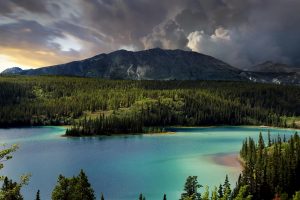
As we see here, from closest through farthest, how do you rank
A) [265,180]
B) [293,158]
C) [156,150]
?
[265,180] < [293,158] < [156,150]

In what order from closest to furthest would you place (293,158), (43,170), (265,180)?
1. (265,180)
2. (293,158)
3. (43,170)

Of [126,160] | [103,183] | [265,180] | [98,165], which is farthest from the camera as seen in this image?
[126,160]

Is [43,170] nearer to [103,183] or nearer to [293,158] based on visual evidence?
[103,183]

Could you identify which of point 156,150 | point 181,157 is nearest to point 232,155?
point 181,157

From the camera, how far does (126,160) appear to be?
504ft

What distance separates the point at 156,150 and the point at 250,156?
58047 millimetres

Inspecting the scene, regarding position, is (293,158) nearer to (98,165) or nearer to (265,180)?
(265,180)

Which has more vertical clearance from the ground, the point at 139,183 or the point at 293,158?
the point at 293,158

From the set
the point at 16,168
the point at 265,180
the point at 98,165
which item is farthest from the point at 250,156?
the point at 16,168

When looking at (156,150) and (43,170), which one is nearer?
(43,170)

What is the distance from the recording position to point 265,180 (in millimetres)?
101750

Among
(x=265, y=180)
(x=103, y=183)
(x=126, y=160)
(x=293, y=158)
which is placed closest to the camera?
(x=265, y=180)

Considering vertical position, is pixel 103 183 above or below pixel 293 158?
below

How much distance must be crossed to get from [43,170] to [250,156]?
6823 cm
